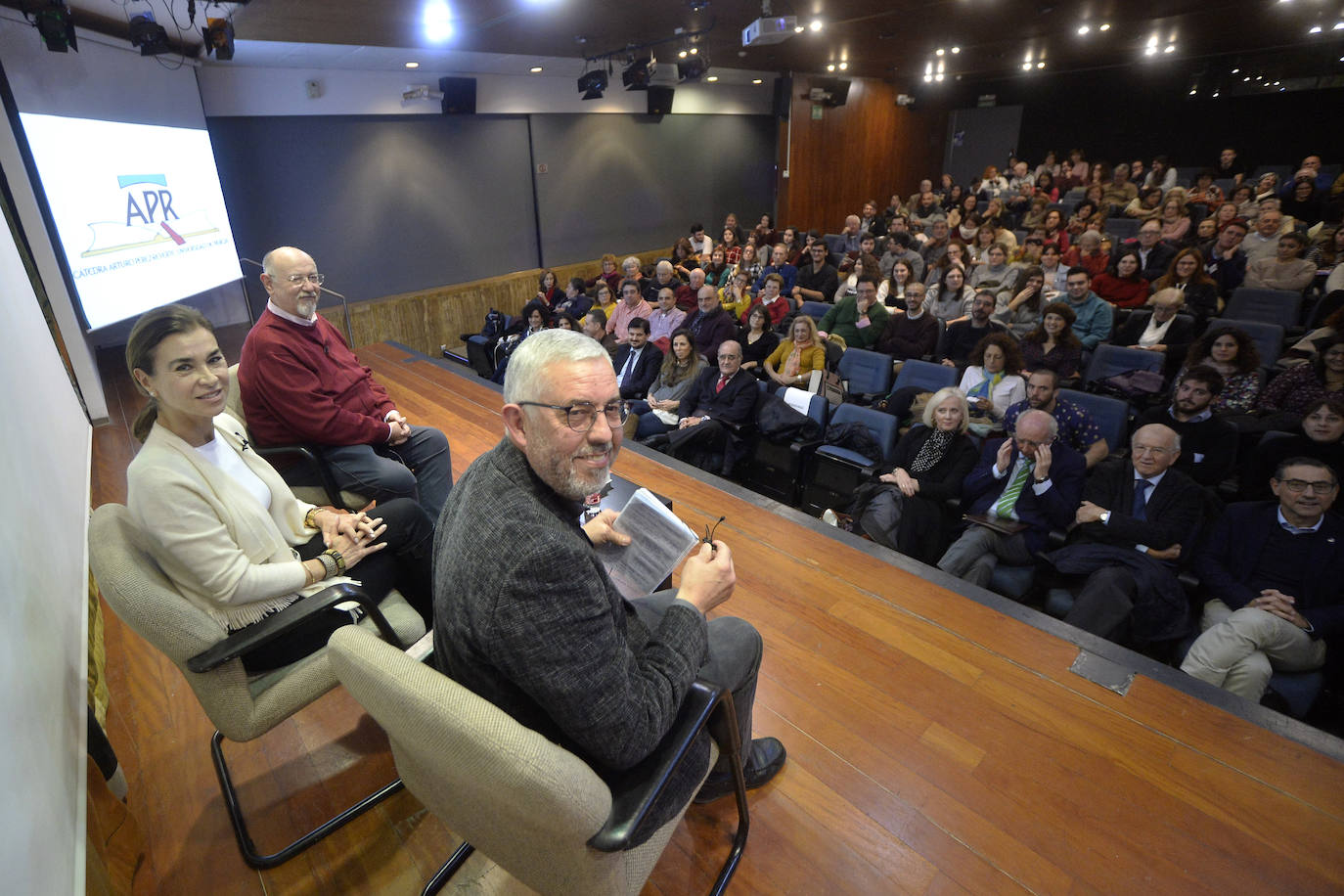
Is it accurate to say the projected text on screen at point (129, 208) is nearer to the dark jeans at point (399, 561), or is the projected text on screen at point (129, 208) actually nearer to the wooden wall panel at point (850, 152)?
the dark jeans at point (399, 561)

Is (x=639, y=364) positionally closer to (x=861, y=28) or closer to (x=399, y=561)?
(x=399, y=561)

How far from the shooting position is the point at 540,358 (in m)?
1.18

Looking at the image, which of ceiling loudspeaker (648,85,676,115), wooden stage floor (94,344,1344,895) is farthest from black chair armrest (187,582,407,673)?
ceiling loudspeaker (648,85,676,115)

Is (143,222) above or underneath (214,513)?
above

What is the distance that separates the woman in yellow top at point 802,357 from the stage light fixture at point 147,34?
4.63 metres

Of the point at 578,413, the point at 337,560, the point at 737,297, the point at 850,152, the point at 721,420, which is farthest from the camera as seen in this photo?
the point at 850,152

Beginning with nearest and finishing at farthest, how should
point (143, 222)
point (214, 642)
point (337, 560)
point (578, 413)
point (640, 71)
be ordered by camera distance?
point (578, 413) → point (214, 642) → point (337, 560) → point (143, 222) → point (640, 71)

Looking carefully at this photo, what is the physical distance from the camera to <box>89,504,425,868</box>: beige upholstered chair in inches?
49.4

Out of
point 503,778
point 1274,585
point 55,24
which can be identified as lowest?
point 1274,585

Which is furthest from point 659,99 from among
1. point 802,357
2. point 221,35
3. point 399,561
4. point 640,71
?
point 399,561

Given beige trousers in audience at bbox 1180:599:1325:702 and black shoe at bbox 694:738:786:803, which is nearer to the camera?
black shoe at bbox 694:738:786:803

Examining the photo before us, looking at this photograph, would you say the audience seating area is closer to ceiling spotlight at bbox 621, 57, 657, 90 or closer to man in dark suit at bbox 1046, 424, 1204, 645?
man in dark suit at bbox 1046, 424, 1204, 645

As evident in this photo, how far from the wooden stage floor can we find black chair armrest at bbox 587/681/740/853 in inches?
23.6

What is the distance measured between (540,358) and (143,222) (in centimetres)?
539
